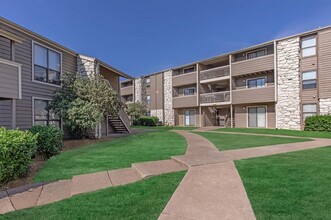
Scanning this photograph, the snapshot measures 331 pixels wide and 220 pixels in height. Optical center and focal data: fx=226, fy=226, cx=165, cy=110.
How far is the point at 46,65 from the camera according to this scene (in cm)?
1329

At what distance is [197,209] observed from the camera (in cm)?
359

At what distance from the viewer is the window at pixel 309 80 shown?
18781 millimetres

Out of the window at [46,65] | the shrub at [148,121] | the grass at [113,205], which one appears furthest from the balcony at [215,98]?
the grass at [113,205]

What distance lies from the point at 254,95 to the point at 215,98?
483 cm

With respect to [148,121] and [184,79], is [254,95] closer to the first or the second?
[184,79]

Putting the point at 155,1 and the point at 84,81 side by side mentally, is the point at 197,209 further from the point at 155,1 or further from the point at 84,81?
the point at 155,1

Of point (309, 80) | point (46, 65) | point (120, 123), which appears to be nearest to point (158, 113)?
point (120, 123)

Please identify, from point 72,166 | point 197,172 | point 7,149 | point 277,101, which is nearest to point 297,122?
point 277,101

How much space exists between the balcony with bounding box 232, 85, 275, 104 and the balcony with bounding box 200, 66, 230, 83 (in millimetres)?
2296

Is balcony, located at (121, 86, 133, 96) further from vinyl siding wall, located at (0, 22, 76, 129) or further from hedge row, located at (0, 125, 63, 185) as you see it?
hedge row, located at (0, 125, 63, 185)

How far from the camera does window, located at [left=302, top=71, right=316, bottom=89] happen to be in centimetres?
1878

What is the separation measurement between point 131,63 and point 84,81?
46895 mm

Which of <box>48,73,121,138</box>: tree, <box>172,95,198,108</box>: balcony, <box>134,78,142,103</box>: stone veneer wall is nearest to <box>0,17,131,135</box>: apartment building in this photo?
<box>48,73,121,138</box>: tree

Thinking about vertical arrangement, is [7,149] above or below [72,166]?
above
